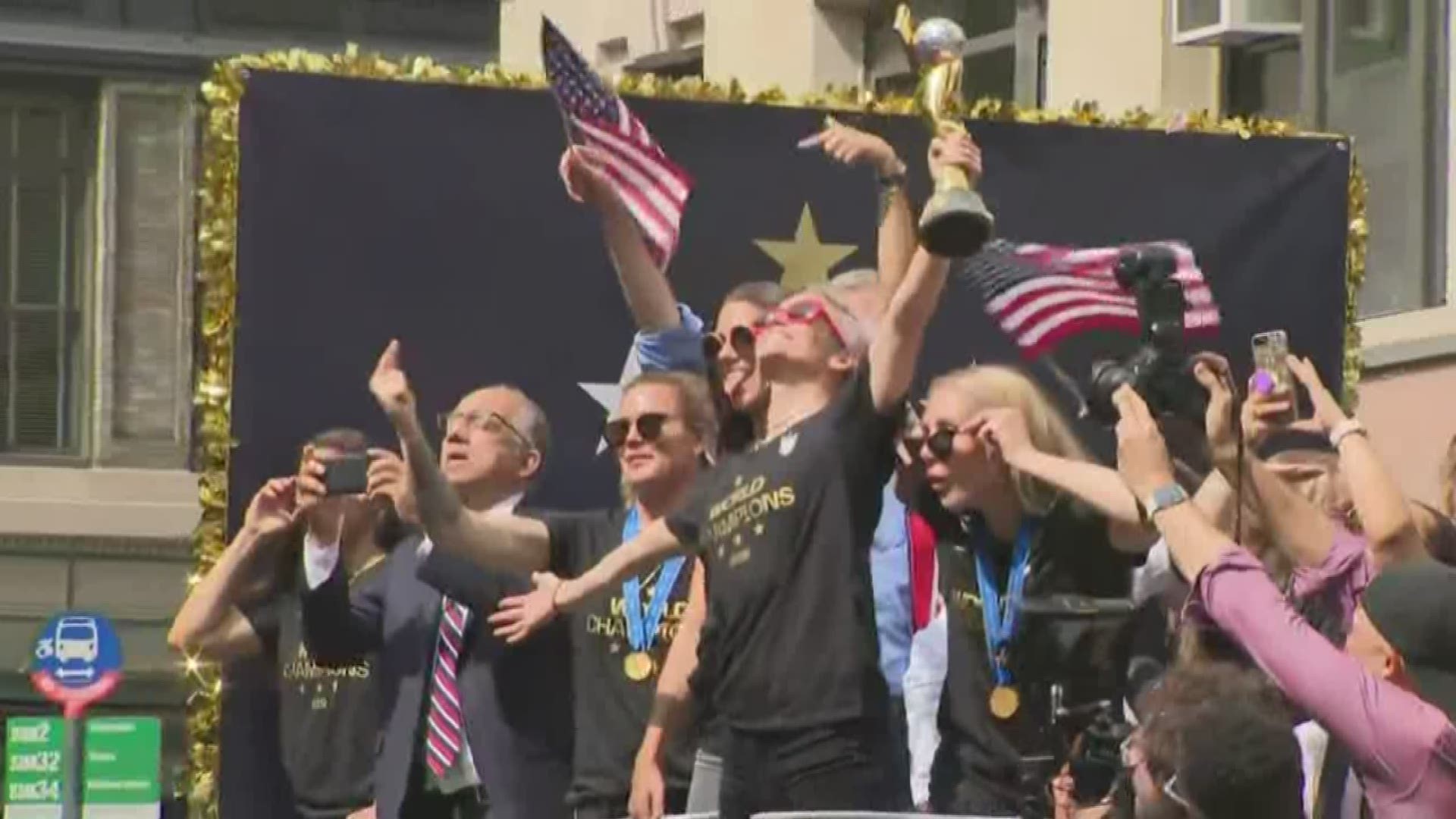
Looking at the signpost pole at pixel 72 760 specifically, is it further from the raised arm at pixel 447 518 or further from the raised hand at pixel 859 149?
the raised hand at pixel 859 149

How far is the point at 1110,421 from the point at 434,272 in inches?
158

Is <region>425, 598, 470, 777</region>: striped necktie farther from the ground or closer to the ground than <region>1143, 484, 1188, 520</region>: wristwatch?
closer to the ground

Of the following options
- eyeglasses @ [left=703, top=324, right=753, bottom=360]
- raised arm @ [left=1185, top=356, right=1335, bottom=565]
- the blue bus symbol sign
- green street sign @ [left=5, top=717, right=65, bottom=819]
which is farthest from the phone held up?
the blue bus symbol sign

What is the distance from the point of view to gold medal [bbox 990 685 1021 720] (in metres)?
10.3

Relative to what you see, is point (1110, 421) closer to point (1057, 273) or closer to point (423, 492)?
point (423, 492)

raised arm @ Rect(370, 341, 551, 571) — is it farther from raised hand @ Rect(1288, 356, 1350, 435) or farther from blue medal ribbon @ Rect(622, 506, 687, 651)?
raised hand @ Rect(1288, 356, 1350, 435)

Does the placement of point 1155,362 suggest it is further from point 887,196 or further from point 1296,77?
point 1296,77

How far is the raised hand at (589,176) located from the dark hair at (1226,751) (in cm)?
518

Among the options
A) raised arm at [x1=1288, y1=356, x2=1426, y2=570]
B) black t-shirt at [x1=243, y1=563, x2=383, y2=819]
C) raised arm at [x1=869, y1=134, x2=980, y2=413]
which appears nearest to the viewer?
raised arm at [x1=1288, y1=356, x2=1426, y2=570]

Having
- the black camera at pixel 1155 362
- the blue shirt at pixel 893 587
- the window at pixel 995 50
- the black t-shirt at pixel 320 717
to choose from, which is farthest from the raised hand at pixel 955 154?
the window at pixel 995 50

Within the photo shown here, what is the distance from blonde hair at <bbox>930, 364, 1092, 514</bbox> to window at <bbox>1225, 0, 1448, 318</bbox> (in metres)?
7.00

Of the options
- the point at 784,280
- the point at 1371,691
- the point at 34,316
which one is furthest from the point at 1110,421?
the point at 34,316

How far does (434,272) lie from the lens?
41.8ft

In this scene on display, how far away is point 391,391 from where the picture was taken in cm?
1159
